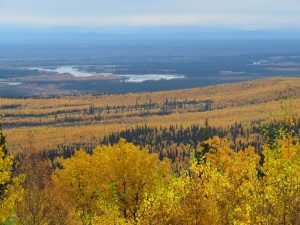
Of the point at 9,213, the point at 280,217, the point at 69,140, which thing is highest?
the point at 280,217

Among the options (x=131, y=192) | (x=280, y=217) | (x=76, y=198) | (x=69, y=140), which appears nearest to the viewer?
(x=280, y=217)

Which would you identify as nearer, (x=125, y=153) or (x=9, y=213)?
(x=9, y=213)

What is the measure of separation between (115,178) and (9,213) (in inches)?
736

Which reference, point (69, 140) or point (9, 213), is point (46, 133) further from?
point (9, 213)

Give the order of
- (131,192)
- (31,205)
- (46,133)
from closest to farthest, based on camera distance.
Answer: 1. (31,205)
2. (131,192)
3. (46,133)

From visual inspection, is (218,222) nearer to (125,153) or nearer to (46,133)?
(125,153)

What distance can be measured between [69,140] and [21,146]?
1808 centimetres

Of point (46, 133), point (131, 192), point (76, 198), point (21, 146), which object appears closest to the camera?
point (131, 192)

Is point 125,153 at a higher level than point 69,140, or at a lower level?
higher

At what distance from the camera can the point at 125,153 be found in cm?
4872

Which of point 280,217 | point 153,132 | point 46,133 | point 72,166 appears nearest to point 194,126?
point 153,132

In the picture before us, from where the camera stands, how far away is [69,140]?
16950 cm

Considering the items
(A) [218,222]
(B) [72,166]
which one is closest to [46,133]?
(B) [72,166]

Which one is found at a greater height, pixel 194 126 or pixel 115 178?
pixel 115 178
